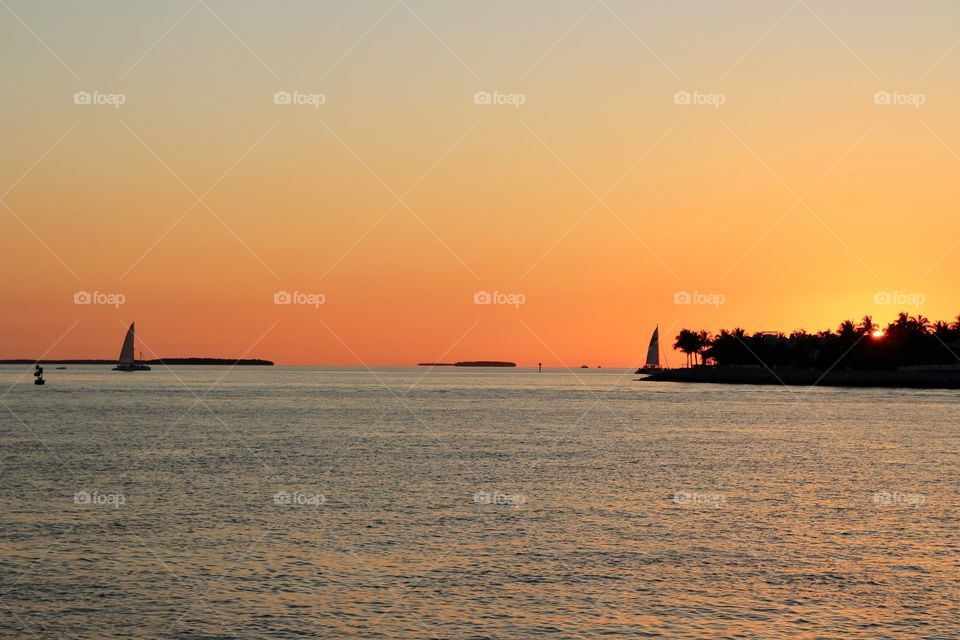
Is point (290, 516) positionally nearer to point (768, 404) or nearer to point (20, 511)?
point (20, 511)

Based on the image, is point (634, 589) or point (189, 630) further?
point (634, 589)

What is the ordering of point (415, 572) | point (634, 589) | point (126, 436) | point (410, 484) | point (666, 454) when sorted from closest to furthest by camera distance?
point (634, 589)
point (415, 572)
point (410, 484)
point (666, 454)
point (126, 436)

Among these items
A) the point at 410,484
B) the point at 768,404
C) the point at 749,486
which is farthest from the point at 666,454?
the point at 768,404

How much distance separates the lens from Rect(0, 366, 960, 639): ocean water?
2334cm

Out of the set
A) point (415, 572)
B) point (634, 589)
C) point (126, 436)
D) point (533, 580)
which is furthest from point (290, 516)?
point (126, 436)

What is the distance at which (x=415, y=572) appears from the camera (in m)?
27.9

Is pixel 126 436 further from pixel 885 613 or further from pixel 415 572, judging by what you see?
pixel 885 613

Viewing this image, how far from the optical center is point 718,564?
95.9 ft

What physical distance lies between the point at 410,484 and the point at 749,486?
1719 centimetres

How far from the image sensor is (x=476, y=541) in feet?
107

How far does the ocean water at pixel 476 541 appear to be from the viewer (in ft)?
76.6

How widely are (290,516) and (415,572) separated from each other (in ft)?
36.3

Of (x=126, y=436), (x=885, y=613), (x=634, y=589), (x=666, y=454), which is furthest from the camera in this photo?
(x=126, y=436)

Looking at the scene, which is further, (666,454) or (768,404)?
(768,404)
